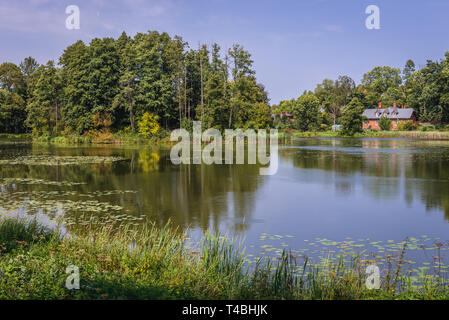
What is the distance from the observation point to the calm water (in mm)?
10445

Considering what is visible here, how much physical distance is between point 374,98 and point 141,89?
64.3 m

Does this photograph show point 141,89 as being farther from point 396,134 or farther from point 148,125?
point 396,134

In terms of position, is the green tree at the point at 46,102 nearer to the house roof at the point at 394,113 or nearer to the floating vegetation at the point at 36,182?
the floating vegetation at the point at 36,182

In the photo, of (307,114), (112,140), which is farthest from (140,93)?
(307,114)

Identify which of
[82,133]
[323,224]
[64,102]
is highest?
[64,102]

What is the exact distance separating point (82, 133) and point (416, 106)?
67372mm

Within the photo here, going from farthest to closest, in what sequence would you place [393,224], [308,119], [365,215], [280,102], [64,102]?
[280,102]
[308,119]
[64,102]
[365,215]
[393,224]

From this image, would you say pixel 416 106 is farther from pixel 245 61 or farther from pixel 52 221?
pixel 52 221

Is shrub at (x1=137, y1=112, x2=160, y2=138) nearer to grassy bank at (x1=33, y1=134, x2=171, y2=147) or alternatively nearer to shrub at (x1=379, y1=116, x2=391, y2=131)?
grassy bank at (x1=33, y1=134, x2=171, y2=147)

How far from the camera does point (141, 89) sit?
55.9 m

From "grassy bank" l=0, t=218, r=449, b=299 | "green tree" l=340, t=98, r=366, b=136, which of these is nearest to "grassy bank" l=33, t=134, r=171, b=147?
"green tree" l=340, t=98, r=366, b=136

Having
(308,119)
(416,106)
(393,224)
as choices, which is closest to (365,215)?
(393,224)
